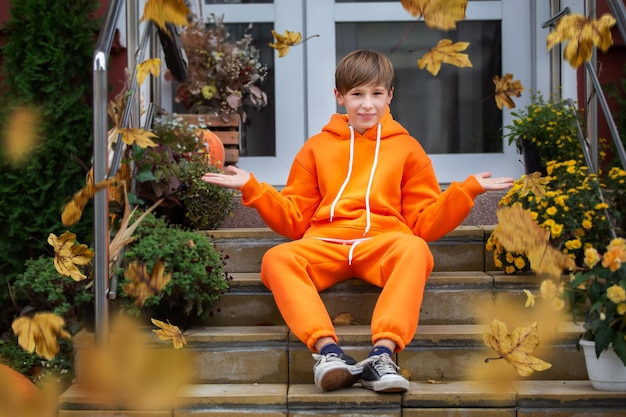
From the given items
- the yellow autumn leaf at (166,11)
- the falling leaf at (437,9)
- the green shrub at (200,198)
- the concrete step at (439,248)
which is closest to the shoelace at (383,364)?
the concrete step at (439,248)

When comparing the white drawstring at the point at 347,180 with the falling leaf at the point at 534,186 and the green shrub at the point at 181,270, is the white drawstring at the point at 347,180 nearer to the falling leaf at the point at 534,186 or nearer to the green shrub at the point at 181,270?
the green shrub at the point at 181,270

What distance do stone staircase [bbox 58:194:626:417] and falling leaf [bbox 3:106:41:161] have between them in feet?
3.50

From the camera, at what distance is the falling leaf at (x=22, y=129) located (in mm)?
3729

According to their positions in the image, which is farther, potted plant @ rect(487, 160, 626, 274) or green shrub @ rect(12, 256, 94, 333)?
potted plant @ rect(487, 160, 626, 274)

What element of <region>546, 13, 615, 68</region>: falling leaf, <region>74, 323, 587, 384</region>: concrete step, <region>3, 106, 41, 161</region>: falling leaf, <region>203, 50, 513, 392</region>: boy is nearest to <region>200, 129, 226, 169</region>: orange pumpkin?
<region>3, 106, 41, 161</region>: falling leaf

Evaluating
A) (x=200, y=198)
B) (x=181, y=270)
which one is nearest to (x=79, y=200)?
(x=181, y=270)

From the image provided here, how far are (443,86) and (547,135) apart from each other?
1.11 metres

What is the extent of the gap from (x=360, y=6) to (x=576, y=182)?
1981mm

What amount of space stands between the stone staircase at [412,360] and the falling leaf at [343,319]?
2 centimetres

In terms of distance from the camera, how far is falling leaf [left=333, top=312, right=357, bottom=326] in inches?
115

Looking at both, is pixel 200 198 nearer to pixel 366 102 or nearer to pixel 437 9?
pixel 366 102

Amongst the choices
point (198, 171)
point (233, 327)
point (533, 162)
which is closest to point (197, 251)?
point (233, 327)

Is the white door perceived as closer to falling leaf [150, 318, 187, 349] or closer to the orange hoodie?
the orange hoodie

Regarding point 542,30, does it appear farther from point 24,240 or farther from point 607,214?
point 24,240
